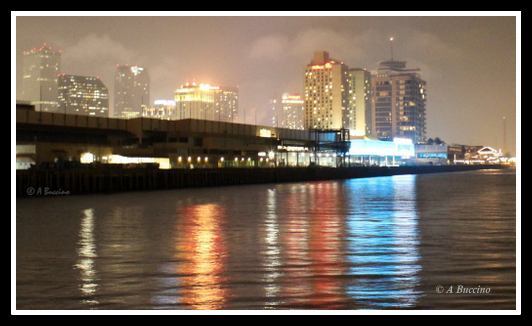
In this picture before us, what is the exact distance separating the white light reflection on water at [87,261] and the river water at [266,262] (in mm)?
30

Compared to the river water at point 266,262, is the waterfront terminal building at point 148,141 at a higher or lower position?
higher

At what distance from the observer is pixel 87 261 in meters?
17.2

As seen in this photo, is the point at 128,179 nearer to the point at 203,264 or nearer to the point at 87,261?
the point at 87,261

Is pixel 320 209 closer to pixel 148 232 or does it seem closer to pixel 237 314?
pixel 148 232

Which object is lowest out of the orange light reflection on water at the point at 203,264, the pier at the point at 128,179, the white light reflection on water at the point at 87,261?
the white light reflection on water at the point at 87,261

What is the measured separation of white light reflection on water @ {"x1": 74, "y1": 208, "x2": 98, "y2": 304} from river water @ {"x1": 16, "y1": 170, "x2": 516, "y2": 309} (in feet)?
0.10

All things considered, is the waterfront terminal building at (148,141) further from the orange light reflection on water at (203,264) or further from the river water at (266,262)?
the orange light reflection on water at (203,264)

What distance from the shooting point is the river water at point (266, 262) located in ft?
40.4

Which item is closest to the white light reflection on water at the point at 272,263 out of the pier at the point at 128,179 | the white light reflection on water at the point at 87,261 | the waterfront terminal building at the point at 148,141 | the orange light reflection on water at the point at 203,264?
the orange light reflection on water at the point at 203,264

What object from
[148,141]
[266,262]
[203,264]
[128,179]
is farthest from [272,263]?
[148,141]

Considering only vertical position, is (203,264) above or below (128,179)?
below

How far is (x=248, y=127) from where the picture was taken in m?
108

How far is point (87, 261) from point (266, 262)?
5062 mm

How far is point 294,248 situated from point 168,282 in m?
6.22
